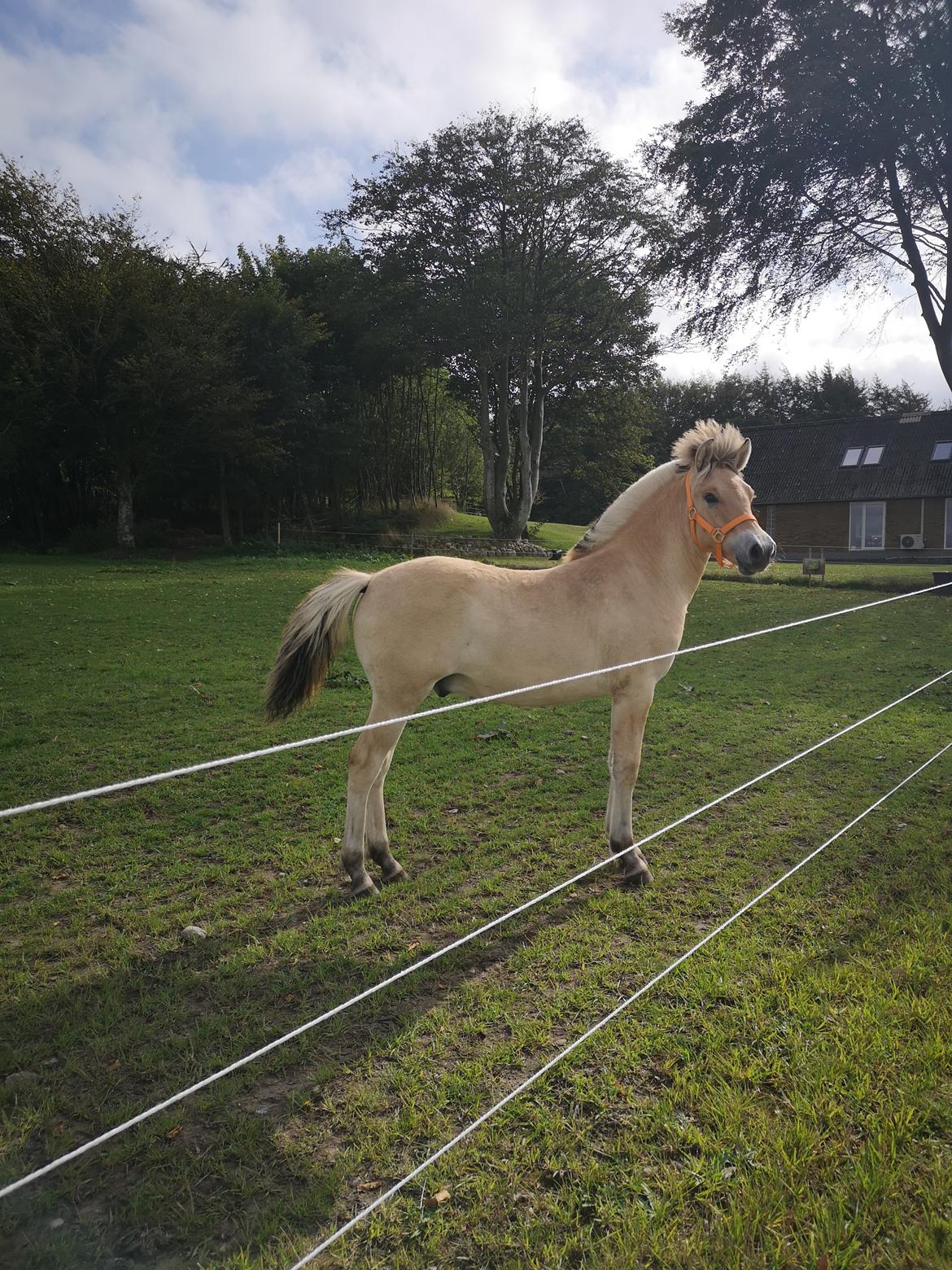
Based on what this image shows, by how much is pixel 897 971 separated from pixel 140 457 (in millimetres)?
27718

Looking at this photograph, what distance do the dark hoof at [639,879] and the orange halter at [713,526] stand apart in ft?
6.05

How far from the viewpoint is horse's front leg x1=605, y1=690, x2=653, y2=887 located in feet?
14.3

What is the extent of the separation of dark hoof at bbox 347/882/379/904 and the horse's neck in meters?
2.38

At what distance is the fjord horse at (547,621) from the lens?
13.5ft

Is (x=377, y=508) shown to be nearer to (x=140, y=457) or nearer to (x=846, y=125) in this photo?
(x=140, y=457)

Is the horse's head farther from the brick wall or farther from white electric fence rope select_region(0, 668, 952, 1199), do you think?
the brick wall

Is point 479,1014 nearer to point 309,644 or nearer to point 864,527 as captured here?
point 309,644

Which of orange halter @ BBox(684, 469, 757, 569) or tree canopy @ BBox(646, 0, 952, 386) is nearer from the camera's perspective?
orange halter @ BBox(684, 469, 757, 569)

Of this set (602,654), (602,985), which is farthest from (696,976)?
(602,654)

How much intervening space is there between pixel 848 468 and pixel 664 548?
116 ft

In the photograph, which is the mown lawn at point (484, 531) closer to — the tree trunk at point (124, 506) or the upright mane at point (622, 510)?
the tree trunk at point (124, 506)

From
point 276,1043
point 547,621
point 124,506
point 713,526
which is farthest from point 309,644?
point 124,506

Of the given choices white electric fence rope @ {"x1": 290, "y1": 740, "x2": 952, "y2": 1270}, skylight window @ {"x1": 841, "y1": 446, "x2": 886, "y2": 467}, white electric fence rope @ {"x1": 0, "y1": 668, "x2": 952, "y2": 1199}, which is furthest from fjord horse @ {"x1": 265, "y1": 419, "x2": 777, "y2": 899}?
skylight window @ {"x1": 841, "y1": 446, "x2": 886, "y2": 467}

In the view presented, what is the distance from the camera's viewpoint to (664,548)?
4.53 metres
